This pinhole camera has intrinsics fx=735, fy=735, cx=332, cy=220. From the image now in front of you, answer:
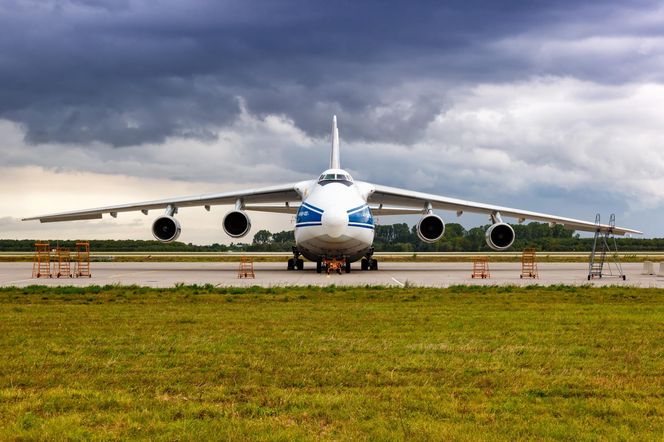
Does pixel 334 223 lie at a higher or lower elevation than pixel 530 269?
higher

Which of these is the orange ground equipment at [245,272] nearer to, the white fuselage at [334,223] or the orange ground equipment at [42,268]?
the white fuselage at [334,223]

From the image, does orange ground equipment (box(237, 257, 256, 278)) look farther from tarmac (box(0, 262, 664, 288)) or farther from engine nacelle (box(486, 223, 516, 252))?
engine nacelle (box(486, 223, 516, 252))

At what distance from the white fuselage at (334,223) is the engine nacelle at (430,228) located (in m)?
2.95

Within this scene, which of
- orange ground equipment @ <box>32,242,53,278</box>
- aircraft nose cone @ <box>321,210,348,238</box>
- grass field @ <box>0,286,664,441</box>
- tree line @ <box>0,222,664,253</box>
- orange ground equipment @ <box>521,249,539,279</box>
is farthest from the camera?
tree line @ <box>0,222,664,253</box>

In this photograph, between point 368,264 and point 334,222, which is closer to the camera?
point 334,222

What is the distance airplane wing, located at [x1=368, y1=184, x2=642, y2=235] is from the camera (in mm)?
29859

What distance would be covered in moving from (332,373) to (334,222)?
16654 mm

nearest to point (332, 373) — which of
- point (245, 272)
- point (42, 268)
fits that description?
point (245, 272)

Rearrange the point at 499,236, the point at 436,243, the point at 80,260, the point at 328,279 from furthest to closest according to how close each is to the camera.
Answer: the point at 436,243
the point at 499,236
the point at 80,260
the point at 328,279

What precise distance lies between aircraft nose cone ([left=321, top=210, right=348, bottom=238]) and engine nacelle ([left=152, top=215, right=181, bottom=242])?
8140mm

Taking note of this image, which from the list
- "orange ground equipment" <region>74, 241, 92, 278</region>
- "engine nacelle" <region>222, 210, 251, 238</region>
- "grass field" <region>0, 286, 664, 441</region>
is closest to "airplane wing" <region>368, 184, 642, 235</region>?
"engine nacelle" <region>222, 210, 251, 238</region>

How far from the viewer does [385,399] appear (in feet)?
19.7

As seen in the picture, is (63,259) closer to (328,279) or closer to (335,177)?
(335,177)

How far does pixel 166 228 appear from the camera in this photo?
29.6 metres
